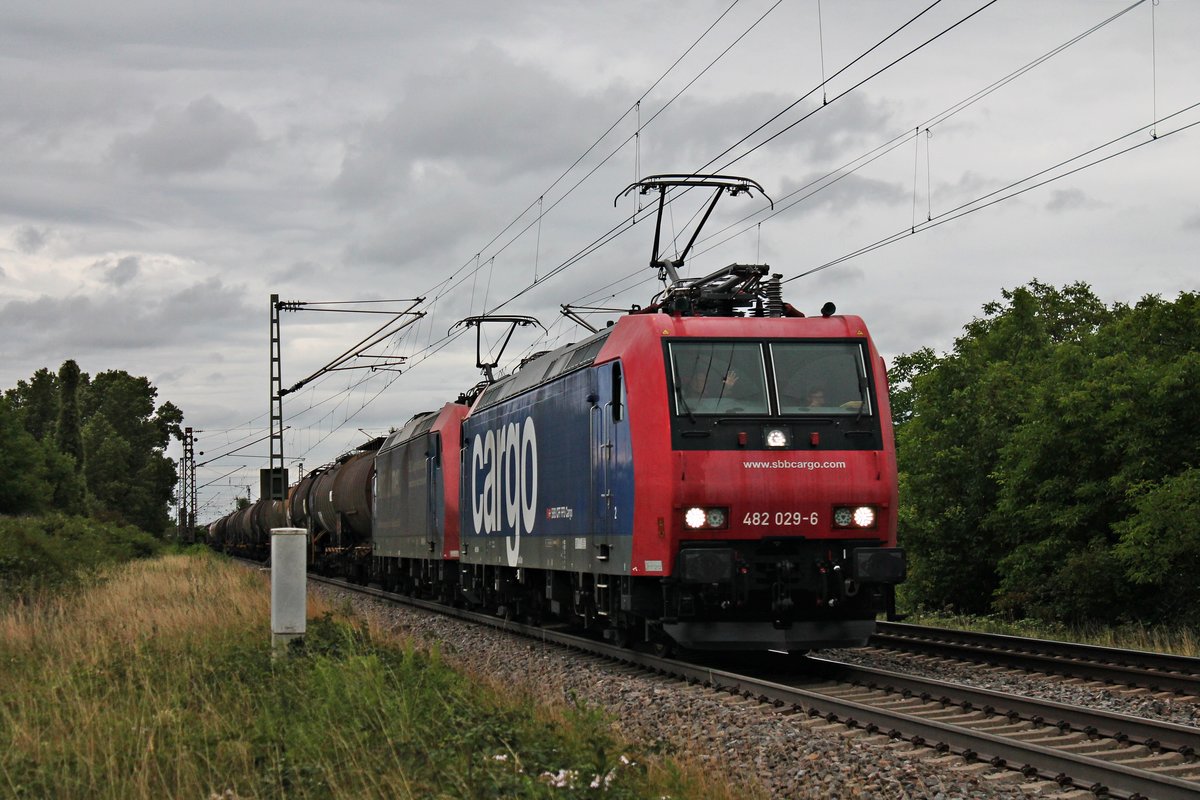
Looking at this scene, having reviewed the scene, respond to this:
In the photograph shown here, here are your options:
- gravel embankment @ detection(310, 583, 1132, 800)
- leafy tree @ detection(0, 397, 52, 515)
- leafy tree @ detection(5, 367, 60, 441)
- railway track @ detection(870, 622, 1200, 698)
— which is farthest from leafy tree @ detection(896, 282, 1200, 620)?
leafy tree @ detection(5, 367, 60, 441)

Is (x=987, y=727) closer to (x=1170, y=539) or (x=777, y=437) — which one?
(x=777, y=437)

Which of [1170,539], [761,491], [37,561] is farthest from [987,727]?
[37,561]

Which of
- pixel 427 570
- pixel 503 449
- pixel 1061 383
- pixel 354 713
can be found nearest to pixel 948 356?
pixel 1061 383

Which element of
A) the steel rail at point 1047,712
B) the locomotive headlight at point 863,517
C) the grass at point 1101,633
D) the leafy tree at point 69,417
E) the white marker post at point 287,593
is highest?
the leafy tree at point 69,417

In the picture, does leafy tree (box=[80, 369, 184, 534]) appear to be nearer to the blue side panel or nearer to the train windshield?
the blue side panel

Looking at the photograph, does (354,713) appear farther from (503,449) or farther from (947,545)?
(947,545)

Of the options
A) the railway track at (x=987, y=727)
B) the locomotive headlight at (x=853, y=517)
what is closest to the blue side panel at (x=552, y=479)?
the railway track at (x=987, y=727)

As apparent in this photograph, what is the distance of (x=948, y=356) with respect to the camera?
1379 inches

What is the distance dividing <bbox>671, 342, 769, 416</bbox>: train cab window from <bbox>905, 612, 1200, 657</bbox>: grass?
18.9 feet

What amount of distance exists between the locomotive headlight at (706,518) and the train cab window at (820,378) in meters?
1.28

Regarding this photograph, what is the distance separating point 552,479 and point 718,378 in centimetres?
397

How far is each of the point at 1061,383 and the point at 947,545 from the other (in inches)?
243

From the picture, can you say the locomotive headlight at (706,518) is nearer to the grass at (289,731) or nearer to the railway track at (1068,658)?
the grass at (289,731)

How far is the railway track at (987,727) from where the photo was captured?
7719mm
